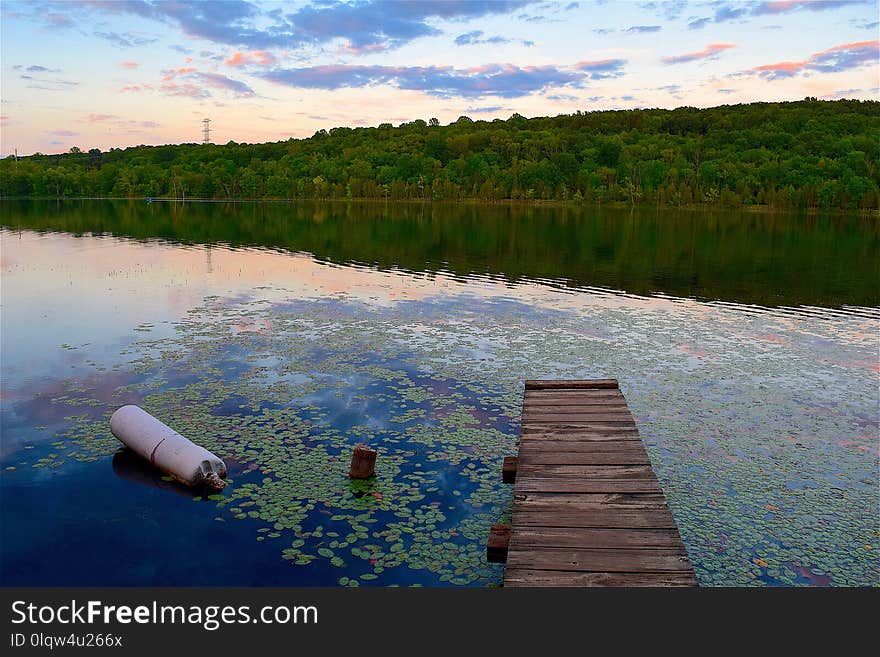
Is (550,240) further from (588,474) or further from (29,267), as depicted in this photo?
(588,474)

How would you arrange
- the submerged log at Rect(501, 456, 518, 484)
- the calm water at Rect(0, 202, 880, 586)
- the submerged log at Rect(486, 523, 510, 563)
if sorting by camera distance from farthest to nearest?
the submerged log at Rect(501, 456, 518, 484) < the calm water at Rect(0, 202, 880, 586) < the submerged log at Rect(486, 523, 510, 563)

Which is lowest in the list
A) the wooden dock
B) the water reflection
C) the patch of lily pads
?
the patch of lily pads

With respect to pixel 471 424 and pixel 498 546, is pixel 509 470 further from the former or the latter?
pixel 471 424

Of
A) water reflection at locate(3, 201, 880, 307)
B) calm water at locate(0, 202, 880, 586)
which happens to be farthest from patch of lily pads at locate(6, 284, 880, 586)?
water reflection at locate(3, 201, 880, 307)

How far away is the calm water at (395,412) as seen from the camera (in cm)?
1195

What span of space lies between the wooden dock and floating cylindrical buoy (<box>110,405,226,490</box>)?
622 centimetres

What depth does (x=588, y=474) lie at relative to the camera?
1235 cm

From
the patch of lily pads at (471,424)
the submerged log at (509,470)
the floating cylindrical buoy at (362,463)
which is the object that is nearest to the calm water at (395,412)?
the patch of lily pads at (471,424)

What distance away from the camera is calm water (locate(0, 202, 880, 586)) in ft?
39.2

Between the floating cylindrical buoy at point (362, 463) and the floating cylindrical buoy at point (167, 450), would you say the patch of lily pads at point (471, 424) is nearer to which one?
the floating cylindrical buoy at point (362, 463)

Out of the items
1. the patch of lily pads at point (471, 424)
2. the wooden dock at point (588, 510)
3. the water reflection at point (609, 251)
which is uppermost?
the water reflection at point (609, 251)

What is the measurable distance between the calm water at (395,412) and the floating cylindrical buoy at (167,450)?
0.35 metres

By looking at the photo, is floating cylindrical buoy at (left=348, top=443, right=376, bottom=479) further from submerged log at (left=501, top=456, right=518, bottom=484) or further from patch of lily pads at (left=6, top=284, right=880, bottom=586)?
submerged log at (left=501, top=456, right=518, bottom=484)

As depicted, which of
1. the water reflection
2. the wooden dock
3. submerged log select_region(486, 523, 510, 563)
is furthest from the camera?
the water reflection
